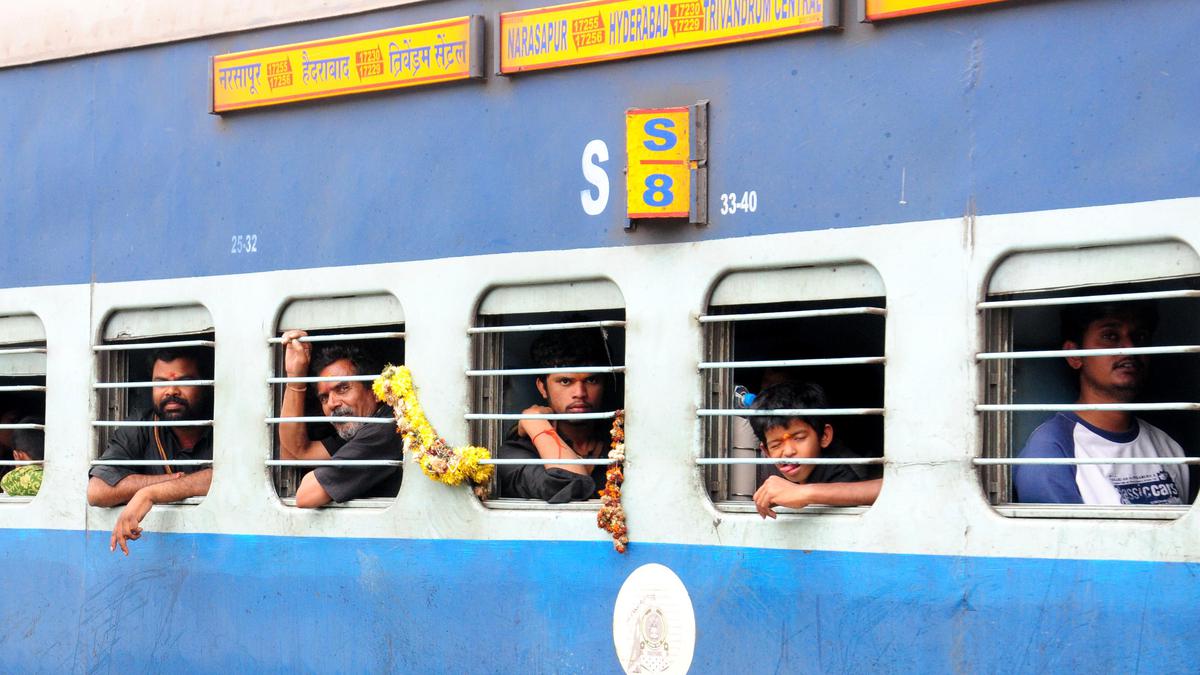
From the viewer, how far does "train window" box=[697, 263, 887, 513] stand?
18.4 ft

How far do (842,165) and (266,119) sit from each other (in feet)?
8.37

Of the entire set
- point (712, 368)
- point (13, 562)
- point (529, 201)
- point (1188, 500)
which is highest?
point (529, 201)

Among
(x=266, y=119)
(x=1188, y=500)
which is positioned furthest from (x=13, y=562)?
(x=1188, y=500)

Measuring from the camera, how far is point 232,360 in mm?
7242

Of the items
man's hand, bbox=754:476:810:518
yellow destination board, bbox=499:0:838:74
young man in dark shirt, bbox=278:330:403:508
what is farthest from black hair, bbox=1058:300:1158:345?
young man in dark shirt, bbox=278:330:403:508

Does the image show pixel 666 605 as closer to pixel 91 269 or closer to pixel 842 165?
pixel 842 165

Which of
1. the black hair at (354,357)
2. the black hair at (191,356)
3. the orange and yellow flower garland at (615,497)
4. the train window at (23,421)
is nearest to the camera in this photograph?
the orange and yellow flower garland at (615,497)

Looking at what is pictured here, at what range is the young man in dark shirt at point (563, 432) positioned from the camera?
6.32m

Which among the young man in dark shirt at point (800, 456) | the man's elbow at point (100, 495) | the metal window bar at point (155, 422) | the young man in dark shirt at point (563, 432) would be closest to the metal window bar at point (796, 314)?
the young man in dark shirt at point (800, 456)

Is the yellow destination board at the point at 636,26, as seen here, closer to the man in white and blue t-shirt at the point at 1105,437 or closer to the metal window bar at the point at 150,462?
the man in white and blue t-shirt at the point at 1105,437

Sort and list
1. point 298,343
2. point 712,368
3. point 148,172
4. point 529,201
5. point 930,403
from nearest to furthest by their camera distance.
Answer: point 930,403, point 712,368, point 529,201, point 298,343, point 148,172

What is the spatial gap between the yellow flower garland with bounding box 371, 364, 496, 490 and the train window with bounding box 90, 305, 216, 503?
1.04 meters

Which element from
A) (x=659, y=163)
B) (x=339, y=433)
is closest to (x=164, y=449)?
(x=339, y=433)

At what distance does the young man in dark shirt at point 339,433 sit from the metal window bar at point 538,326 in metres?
0.55
